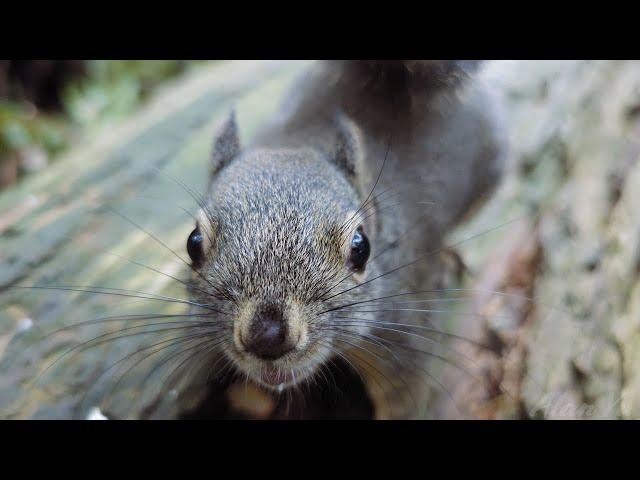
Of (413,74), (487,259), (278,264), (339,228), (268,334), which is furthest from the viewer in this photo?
(487,259)

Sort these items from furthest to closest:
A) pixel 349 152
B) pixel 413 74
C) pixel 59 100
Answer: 1. pixel 59 100
2. pixel 413 74
3. pixel 349 152

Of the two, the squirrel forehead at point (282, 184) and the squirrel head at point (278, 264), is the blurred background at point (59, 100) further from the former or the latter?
the squirrel head at point (278, 264)

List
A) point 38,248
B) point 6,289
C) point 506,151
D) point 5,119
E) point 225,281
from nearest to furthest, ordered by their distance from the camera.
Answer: point 225,281 → point 6,289 → point 38,248 → point 506,151 → point 5,119

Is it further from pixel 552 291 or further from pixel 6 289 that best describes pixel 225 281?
pixel 552 291

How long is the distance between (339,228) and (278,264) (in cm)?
35

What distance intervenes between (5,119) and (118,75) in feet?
5.54

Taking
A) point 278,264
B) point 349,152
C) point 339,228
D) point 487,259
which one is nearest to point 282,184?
point 339,228

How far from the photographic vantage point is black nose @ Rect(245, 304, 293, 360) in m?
2.19

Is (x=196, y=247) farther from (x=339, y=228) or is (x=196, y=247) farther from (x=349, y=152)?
(x=349, y=152)

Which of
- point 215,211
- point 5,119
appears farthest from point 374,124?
point 5,119

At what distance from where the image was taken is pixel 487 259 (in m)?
3.71

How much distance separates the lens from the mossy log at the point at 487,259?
9.36ft

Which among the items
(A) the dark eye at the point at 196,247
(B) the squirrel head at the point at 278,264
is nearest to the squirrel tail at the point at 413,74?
(B) the squirrel head at the point at 278,264

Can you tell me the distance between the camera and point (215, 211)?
262cm
